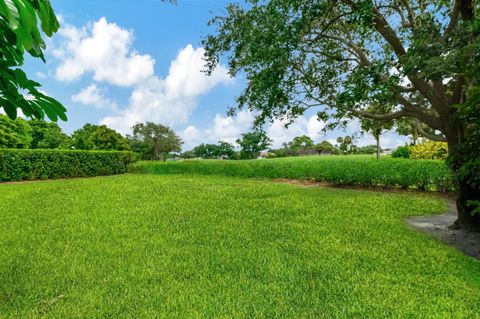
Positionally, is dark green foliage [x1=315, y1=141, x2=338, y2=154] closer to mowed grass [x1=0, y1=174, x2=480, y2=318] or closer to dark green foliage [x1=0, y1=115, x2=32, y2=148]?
dark green foliage [x1=0, y1=115, x2=32, y2=148]

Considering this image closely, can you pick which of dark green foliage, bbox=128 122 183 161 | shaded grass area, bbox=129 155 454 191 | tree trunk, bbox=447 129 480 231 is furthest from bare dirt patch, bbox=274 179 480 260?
dark green foliage, bbox=128 122 183 161

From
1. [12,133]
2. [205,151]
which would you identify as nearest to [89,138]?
[12,133]

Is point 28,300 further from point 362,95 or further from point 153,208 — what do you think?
point 362,95

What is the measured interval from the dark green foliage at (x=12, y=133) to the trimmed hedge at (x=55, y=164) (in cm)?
1310

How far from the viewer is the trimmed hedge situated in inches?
576

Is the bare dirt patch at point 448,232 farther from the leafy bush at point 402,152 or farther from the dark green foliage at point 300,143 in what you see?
the dark green foliage at point 300,143

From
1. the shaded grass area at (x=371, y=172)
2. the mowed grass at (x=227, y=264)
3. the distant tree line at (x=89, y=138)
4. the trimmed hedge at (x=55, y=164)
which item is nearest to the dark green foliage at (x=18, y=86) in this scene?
the mowed grass at (x=227, y=264)

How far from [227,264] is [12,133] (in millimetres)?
32450

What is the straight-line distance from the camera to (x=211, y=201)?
30.3 feet

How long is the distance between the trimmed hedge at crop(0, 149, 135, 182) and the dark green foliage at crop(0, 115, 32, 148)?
13.1m

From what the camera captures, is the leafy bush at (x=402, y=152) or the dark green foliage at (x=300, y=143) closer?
the leafy bush at (x=402, y=152)

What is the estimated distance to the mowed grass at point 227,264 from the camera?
3.33 meters

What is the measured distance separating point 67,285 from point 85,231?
98.5 inches

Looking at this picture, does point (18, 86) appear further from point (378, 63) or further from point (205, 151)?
point (205, 151)
